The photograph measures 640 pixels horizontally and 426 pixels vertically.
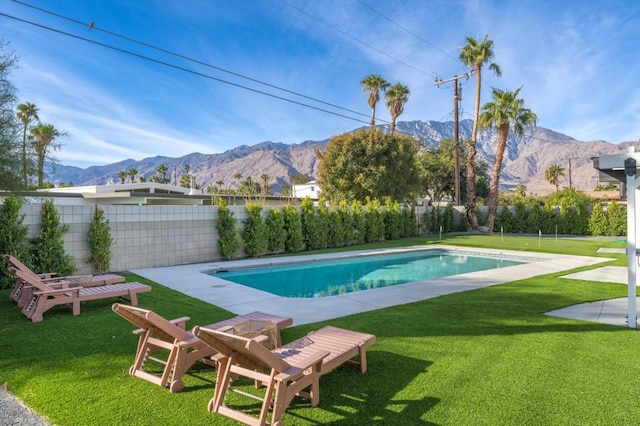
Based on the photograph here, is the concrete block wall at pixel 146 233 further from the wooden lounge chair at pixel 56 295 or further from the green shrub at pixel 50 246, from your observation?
the wooden lounge chair at pixel 56 295

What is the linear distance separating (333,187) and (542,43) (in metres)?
17.8

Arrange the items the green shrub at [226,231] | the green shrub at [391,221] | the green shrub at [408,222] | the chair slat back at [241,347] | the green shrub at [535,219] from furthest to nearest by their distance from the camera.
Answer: the green shrub at [535,219], the green shrub at [408,222], the green shrub at [391,221], the green shrub at [226,231], the chair slat back at [241,347]

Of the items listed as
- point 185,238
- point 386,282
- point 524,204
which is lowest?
point 386,282

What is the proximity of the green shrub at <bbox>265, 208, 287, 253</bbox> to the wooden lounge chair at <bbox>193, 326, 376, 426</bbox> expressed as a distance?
11782 millimetres

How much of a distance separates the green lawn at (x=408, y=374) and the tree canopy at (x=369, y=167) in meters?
20.7

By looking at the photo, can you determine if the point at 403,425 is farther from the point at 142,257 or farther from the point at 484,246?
the point at 484,246

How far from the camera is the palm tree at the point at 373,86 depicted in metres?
36.5

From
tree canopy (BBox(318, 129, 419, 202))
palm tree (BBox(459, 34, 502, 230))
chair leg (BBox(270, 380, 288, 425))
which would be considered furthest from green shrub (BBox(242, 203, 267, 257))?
palm tree (BBox(459, 34, 502, 230))

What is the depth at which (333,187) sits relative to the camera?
92.7ft

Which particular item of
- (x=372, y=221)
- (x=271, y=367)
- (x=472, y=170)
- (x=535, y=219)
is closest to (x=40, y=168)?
(x=271, y=367)

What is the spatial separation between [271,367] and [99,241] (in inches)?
376

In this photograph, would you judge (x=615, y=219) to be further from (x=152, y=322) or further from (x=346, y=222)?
(x=152, y=322)

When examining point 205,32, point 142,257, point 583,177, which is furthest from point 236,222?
point 583,177

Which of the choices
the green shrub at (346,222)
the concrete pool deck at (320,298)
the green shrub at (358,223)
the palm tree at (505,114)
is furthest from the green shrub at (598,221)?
the green shrub at (346,222)
